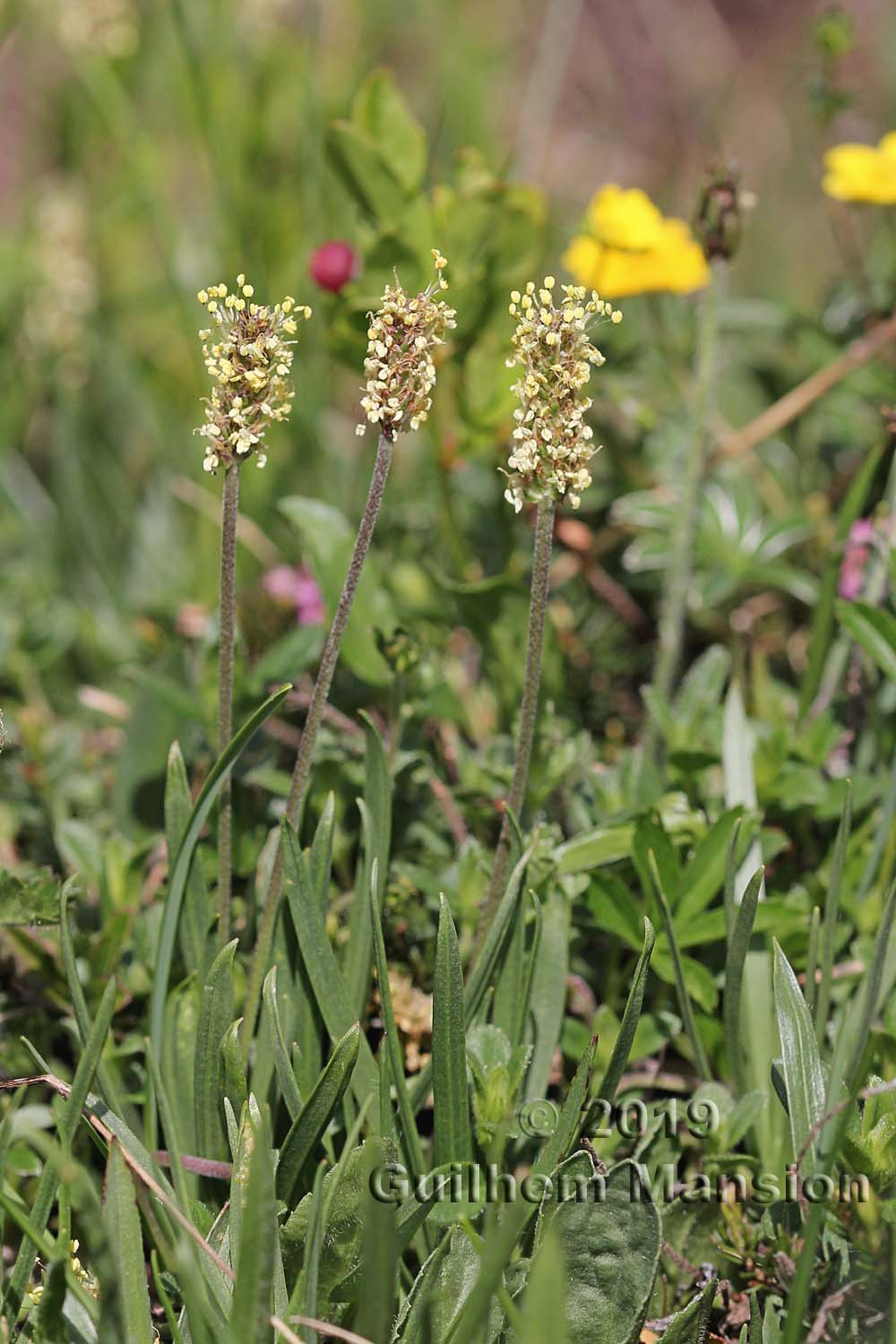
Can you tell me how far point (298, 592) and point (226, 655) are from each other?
0.87m

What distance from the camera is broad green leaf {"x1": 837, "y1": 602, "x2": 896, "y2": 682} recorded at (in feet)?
5.10

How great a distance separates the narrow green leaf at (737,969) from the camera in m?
1.21

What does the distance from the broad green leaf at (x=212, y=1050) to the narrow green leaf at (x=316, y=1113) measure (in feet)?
0.36

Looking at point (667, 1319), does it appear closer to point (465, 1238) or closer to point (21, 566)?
point (465, 1238)

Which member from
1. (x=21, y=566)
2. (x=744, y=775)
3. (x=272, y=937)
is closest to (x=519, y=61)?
(x=21, y=566)

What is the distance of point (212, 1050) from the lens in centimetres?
122

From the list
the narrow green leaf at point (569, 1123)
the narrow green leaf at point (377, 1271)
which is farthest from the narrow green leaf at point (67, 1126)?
the narrow green leaf at point (569, 1123)

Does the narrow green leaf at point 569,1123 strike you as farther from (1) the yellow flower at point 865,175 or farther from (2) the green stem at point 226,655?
(1) the yellow flower at point 865,175

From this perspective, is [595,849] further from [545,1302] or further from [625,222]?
[625,222]

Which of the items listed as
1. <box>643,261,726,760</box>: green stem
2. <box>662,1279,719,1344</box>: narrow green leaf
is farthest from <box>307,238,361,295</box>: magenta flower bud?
<box>662,1279,719,1344</box>: narrow green leaf

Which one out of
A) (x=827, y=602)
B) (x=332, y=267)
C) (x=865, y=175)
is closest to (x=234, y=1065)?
(x=827, y=602)

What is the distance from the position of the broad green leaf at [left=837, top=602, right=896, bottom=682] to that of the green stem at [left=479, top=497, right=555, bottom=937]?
0.52m

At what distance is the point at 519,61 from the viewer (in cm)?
534

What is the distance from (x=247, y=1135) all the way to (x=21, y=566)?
167 centimetres
